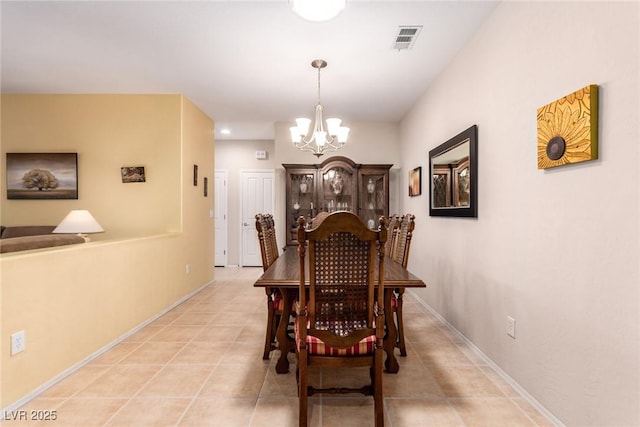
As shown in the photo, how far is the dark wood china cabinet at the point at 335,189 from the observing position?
4906mm

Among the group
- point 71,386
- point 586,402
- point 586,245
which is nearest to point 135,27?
point 71,386

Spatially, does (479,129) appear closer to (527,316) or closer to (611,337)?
(527,316)

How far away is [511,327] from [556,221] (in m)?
0.78

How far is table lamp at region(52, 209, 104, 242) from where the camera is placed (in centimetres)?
332

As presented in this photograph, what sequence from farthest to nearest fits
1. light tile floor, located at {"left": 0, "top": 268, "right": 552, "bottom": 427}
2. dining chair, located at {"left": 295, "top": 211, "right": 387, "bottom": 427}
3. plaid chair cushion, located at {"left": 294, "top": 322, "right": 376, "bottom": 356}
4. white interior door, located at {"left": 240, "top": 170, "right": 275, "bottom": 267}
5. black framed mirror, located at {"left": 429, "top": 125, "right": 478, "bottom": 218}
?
white interior door, located at {"left": 240, "top": 170, "right": 275, "bottom": 267} → black framed mirror, located at {"left": 429, "top": 125, "right": 478, "bottom": 218} → light tile floor, located at {"left": 0, "top": 268, "right": 552, "bottom": 427} → plaid chair cushion, located at {"left": 294, "top": 322, "right": 376, "bottom": 356} → dining chair, located at {"left": 295, "top": 211, "right": 387, "bottom": 427}

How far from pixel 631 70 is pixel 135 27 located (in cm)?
304

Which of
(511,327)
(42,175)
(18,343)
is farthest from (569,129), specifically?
(42,175)

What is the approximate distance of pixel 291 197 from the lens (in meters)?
4.94

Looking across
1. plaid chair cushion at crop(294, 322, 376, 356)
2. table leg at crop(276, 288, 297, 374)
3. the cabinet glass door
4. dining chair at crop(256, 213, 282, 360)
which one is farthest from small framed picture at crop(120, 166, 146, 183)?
plaid chair cushion at crop(294, 322, 376, 356)

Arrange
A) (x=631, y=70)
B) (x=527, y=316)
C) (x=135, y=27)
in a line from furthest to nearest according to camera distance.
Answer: (x=135, y=27) → (x=527, y=316) → (x=631, y=70)

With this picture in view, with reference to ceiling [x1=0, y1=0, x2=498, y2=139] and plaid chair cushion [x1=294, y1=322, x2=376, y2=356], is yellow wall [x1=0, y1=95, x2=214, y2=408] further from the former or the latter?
plaid chair cushion [x1=294, y1=322, x2=376, y2=356]

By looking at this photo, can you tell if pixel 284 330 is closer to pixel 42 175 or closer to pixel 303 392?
pixel 303 392

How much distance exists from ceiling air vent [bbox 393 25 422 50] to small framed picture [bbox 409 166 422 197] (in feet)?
5.51

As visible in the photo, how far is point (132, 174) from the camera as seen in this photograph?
156 inches
